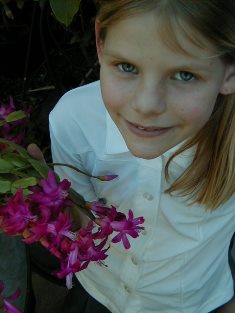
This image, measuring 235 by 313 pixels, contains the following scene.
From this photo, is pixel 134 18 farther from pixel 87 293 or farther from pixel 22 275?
pixel 87 293

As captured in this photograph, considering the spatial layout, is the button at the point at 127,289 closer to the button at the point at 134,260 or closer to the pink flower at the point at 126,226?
the button at the point at 134,260

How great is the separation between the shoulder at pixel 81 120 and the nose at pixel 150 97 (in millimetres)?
329

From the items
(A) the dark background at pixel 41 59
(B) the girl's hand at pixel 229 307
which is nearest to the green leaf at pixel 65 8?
(A) the dark background at pixel 41 59

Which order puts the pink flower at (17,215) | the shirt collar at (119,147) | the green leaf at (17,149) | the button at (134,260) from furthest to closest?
the button at (134,260) < the shirt collar at (119,147) < the green leaf at (17,149) < the pink flower at (17,215)

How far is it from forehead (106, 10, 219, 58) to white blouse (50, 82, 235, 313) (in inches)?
14.0

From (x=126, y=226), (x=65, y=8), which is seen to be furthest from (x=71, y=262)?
(x=65, y=8)

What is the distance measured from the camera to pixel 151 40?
0.84m

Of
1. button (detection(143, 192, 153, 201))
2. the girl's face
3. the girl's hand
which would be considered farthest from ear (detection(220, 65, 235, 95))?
the girl's hand

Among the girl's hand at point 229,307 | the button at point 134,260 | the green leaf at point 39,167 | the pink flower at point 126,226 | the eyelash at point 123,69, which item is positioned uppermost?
the eyelash at point 123,69

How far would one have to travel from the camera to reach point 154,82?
2.85 ft

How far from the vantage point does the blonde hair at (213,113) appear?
0.82 m

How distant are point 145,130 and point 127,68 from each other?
115 mm

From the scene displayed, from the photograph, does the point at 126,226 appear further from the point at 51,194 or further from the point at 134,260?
the point at 134,260

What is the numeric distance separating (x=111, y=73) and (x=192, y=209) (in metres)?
0.46
